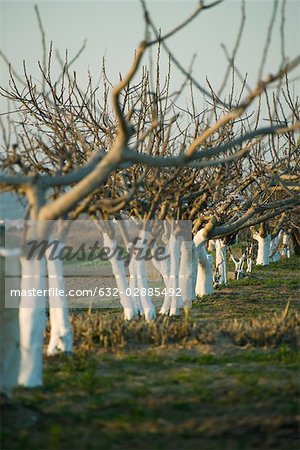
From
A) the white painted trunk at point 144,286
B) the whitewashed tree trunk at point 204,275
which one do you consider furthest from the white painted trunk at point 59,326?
the whitewashed tree trunk at point 204,275

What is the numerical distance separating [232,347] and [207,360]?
0.96 meters

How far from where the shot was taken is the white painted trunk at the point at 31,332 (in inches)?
294

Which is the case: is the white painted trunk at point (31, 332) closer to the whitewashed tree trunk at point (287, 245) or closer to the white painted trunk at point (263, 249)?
the white painted trunk at point (263, 249)

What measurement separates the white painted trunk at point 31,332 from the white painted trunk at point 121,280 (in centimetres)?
525

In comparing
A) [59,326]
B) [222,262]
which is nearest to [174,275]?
[59,326]

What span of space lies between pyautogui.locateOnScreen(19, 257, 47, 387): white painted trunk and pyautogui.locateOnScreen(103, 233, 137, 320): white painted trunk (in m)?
5.25

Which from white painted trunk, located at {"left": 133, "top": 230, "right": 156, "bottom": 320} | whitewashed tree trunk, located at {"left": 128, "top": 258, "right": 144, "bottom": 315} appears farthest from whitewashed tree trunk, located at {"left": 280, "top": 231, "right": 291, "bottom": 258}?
white painted trunk, located at {"left": 133, "top": 230, "right": 156, "bottom": 320}

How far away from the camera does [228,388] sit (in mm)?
7398

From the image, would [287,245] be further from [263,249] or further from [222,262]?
[222,262]

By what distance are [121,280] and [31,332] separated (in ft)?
17.6

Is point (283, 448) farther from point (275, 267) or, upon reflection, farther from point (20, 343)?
point (275, 267)

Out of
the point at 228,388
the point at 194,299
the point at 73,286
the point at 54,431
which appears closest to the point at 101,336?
the point at 228,388

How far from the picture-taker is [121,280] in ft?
42.1

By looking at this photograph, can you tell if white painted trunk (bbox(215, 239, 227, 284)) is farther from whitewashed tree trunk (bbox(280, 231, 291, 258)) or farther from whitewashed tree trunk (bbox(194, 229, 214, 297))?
whitewashed tree trunk (bbox(280, 231, 291, 258))
